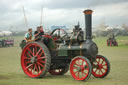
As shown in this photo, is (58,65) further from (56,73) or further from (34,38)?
(34,38)

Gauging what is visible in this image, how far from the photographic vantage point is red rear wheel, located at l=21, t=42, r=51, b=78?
6.26 metres

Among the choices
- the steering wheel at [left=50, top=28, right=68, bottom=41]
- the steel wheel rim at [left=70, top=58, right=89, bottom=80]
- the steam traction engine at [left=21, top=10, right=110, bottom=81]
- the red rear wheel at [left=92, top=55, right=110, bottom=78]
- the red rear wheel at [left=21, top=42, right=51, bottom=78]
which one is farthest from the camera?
the steering wheel at [left=50, top=28, right=68, bottom=41]

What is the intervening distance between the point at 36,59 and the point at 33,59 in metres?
0.09

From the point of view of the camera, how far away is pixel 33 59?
21.7 ft

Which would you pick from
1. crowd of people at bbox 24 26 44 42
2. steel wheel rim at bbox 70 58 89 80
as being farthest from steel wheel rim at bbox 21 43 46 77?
steel wheel rim at bbox 70 58 89 80

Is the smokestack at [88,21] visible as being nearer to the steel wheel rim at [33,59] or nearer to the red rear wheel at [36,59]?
the red rear wheel at [36,59]

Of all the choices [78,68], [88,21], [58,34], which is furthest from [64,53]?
[88,21]

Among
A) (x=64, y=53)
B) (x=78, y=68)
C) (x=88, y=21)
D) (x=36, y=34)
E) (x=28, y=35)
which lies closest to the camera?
(x=78, y=68)

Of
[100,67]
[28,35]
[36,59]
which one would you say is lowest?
[100,67]

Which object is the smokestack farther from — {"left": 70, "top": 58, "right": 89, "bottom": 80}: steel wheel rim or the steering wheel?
the steering wheel

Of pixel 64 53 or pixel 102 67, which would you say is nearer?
pixel 64 53

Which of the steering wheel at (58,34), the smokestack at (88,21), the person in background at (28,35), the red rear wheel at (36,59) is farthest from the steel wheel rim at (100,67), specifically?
the person in background at (28,35)

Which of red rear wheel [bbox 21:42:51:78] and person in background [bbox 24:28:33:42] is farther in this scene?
person in background [bbox 24:28:33:42]

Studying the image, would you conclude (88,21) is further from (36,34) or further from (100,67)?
(36,34)
